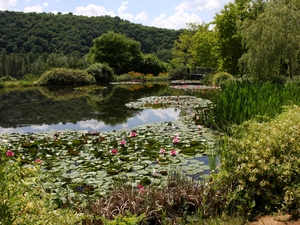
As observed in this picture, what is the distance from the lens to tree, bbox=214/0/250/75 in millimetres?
24172

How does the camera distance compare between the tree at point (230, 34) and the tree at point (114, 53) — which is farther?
the tree at point (114, 53)

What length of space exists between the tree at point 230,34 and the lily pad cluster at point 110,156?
18827mm

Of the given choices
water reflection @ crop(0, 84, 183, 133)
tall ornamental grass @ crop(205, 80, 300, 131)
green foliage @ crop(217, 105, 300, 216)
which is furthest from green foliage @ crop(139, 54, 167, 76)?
green foliage @ crop(217, 105, 300, 216)

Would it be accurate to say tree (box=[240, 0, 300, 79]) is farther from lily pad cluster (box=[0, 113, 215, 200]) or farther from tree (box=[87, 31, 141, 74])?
tree (box=[87, 31, 141, 74])

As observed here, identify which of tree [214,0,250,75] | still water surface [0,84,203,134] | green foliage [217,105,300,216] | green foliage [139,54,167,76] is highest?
tree [214,0,250,75]

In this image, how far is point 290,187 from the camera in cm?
294

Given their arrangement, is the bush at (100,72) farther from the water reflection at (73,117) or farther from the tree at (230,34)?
the water reflection at (73,117)

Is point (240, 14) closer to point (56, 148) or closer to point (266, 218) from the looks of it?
point (56, 148)

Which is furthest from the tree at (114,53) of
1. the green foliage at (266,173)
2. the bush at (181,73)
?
the green foliage at (266,173)

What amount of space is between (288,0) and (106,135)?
1257 centimetres

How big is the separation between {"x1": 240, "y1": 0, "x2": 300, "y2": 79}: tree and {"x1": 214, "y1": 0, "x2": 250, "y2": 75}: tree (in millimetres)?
9796

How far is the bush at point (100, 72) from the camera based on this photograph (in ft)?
98.5

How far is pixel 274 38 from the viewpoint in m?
12.7

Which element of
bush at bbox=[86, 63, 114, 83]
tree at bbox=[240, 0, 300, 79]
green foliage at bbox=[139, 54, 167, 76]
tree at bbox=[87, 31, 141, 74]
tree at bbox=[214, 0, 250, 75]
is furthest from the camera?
green foliage at bbox=[139, 54, 167, 76]
